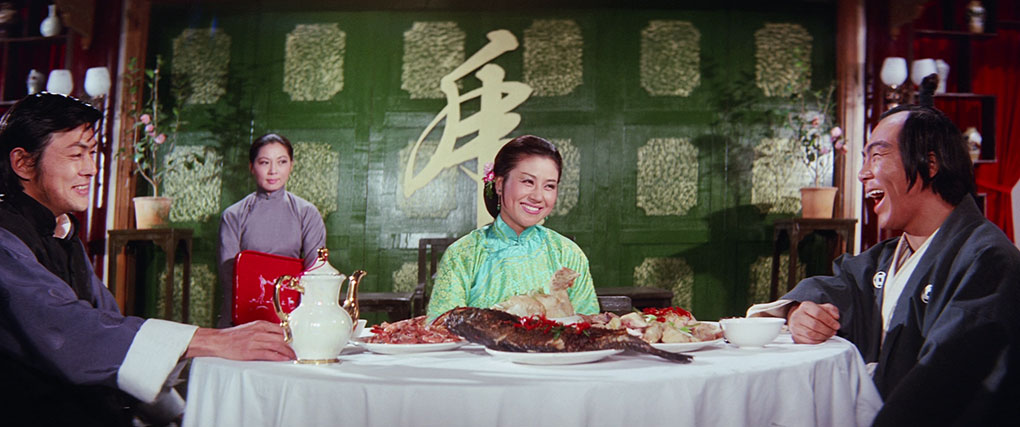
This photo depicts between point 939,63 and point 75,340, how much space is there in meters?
5.93

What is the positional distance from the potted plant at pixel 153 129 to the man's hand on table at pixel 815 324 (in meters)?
4.84

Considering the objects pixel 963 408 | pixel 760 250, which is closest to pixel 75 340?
pixel 963 408

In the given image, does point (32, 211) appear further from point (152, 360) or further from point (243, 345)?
point (243, 345)

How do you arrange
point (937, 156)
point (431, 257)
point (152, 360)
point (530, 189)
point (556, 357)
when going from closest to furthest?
point (556, 357)
point (152, 360)
point (937, 156)
point (530, 189)
point (431, 257)

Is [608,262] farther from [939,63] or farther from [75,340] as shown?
[75,340]

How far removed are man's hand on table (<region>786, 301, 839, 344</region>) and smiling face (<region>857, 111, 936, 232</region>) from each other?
1.20 feet

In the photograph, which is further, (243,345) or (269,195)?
(269,195)

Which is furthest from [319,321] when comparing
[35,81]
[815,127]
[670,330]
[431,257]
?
[35,81]

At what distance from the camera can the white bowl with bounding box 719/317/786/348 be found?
1.56 meters

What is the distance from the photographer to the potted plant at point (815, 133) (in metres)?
5.48

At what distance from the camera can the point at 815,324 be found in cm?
169

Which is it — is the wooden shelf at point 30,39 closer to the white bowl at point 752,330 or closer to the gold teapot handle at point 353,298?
the gold teapot handle at point 353,298

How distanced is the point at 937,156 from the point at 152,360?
184 cm

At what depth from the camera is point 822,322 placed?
1.69 meters
